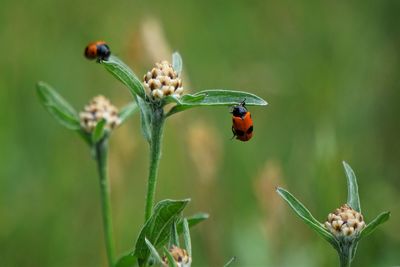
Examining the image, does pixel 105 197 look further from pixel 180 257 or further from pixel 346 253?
pixel 346 253

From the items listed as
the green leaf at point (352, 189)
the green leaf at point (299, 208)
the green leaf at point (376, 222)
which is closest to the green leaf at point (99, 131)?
the green leaf at point (299, 208)

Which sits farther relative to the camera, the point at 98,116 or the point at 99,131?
the point at 98,116

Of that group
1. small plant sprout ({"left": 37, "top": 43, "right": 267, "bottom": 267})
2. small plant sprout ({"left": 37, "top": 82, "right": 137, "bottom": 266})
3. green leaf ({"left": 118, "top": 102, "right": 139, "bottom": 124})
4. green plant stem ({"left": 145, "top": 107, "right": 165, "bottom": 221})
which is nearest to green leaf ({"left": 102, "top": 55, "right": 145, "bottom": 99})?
small plant sprout ({"left": 37, "top": 43, "right": 267, "bottom": 267})

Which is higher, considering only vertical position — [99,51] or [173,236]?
[99,51]

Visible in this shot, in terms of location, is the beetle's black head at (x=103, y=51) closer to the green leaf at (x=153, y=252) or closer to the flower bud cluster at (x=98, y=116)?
the flower bud cluster at (x=98, y=116)

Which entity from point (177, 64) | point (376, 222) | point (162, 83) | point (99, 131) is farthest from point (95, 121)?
point (376, 222)

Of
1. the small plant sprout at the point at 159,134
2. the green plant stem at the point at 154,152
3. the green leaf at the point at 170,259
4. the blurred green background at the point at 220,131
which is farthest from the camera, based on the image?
the blurred green background at the point at 220,131

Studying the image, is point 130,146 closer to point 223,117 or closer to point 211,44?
point 223,117

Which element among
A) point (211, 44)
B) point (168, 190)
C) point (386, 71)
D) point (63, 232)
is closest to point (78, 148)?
point (168, 190)
